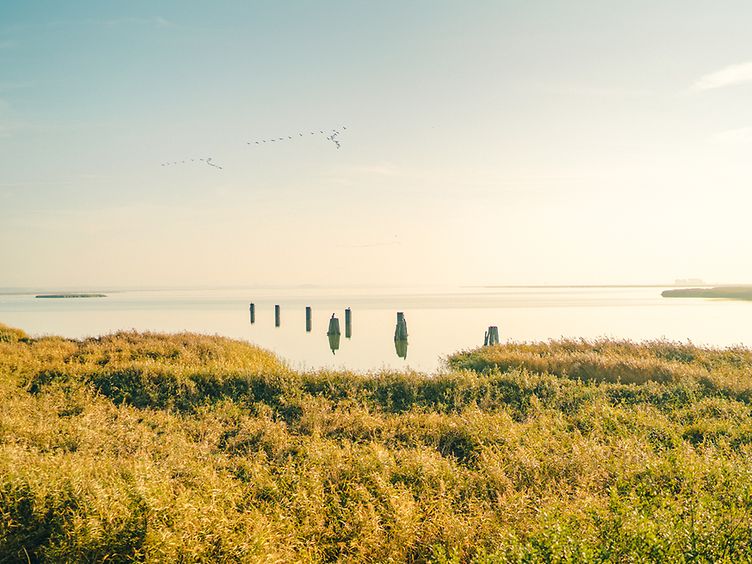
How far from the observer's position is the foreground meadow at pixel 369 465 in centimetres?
661

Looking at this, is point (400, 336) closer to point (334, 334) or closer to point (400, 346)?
point (400, 346)

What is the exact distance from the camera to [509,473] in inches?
375

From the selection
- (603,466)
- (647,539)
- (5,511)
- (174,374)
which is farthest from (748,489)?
(174,374)

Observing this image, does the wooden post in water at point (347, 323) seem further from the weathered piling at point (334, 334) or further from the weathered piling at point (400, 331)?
the weathered piling at point (400, 331)

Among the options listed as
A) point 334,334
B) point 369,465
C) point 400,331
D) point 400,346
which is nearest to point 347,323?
point 334,334

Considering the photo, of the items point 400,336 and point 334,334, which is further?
point 334,334

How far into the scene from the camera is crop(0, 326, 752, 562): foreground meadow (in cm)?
661

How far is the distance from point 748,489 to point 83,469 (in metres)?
9.23

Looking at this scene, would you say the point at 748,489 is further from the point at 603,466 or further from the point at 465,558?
the point at 465,558

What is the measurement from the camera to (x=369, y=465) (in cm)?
959

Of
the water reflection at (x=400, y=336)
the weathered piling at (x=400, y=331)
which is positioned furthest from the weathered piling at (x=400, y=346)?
the weathered piling at (x=400, y=331)

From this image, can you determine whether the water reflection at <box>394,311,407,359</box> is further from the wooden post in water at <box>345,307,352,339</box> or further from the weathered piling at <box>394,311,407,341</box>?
the wooden post in water at <box>345,307,352,339</box>

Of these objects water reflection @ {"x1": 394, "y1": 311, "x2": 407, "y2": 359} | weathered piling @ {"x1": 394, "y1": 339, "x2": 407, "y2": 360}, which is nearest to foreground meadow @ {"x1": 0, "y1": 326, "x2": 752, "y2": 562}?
weathered piling @ {"x1": 394, "y1": 339, "x2": 407, "y2": 360}

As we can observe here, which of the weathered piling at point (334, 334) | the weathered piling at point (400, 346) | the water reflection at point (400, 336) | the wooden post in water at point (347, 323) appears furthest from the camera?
the wooden post in water at point (347, 323)
